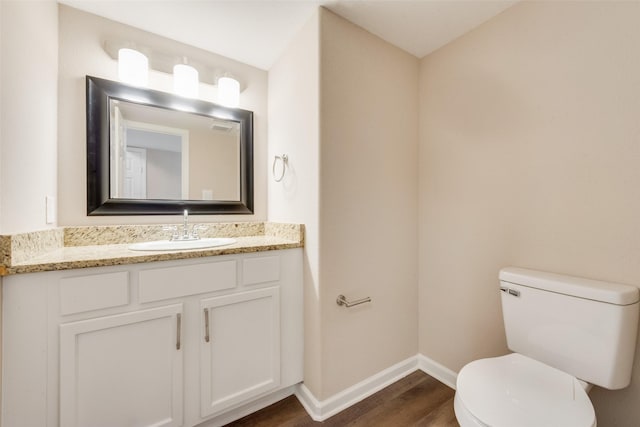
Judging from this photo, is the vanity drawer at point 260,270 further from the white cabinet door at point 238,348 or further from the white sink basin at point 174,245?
the white sink basin at point 174,245

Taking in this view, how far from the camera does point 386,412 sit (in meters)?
1.37

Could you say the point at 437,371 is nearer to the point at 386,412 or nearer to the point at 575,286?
the point at 386,412

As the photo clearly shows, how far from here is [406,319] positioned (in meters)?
1.72

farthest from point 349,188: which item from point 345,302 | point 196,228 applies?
point 196,228

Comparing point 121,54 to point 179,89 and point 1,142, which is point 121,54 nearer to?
point 179,89

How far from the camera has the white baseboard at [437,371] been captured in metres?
1.58

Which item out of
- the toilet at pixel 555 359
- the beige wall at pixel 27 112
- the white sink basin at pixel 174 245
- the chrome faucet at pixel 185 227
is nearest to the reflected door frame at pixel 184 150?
the chrome faucet at pixel 185 227

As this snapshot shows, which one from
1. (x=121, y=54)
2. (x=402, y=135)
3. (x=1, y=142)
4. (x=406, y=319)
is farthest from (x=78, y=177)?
(x=406, y=319)

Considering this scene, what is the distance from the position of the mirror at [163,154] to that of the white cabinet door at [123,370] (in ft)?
2.26

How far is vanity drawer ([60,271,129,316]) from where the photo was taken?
3.05 feet

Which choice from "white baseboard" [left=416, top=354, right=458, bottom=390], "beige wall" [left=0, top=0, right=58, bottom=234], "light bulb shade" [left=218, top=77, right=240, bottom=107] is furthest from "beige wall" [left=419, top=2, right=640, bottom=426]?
"beige wall" [left=0, top=0, right=58, bottom=234]

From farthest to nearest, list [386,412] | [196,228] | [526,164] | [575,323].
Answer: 1. [196,228]
2. [386,412]
3. [526,164]
4. [575,323]

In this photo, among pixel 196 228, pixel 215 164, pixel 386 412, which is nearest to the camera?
pixel 386 412

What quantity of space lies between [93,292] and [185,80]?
124 centimetres
